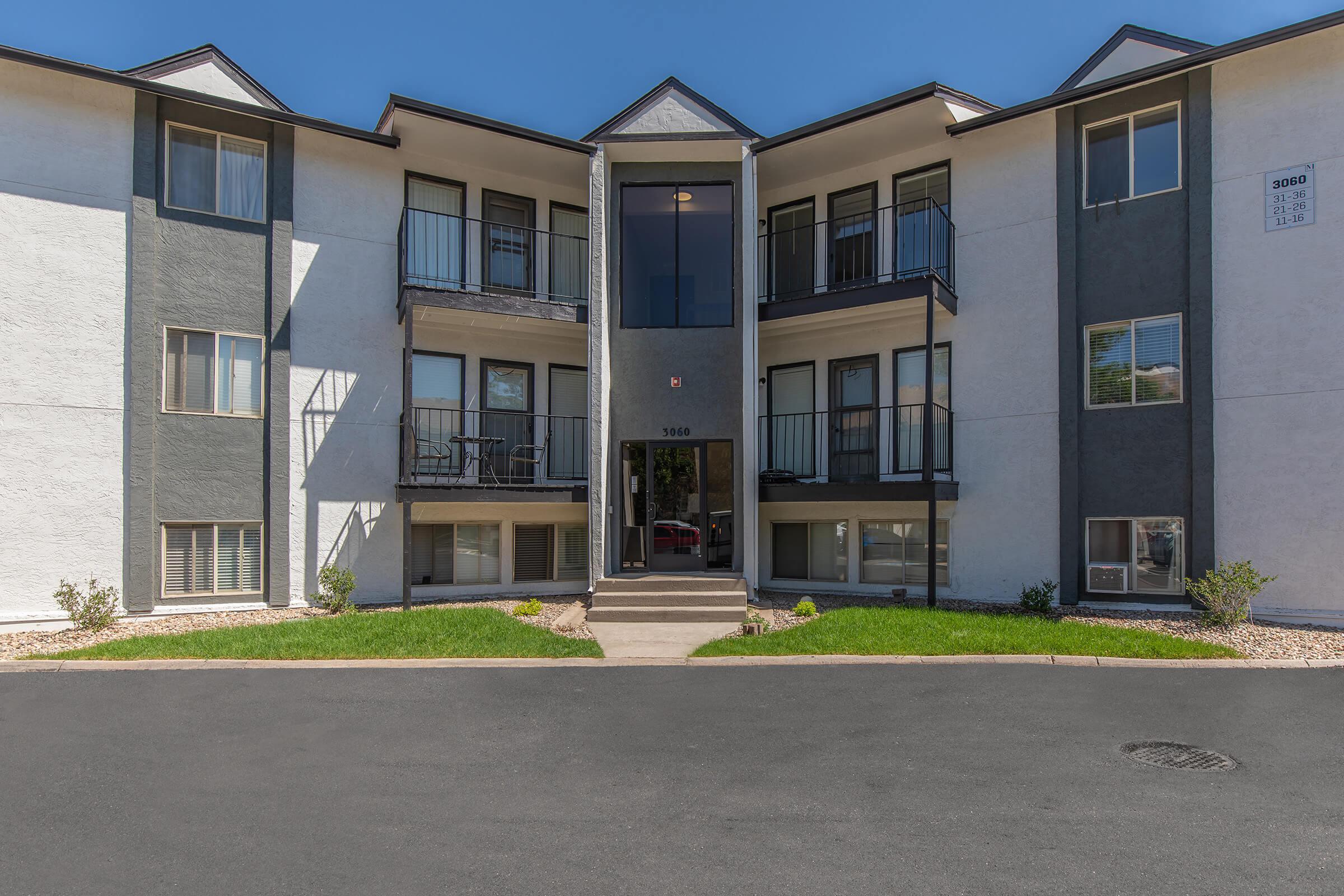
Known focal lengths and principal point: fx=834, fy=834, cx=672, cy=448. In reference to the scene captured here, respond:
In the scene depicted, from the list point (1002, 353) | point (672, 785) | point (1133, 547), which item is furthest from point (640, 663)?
point (1002, 353)

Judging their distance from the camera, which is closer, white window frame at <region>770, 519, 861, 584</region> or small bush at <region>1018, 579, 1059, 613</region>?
small bush at <region>1018, 579, 1059, 613</region>

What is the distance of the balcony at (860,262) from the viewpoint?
46.2ft

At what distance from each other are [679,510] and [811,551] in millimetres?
2990

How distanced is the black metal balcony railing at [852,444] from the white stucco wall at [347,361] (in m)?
6.64

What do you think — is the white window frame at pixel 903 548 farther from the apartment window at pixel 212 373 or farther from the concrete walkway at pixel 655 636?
the apartment window at pixel 212 373

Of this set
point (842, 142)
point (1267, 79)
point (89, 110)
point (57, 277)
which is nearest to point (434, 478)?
point (57, 277)

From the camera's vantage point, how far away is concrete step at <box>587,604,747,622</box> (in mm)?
12664

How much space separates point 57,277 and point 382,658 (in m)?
7.92

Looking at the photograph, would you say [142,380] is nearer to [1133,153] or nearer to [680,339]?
[680,339]

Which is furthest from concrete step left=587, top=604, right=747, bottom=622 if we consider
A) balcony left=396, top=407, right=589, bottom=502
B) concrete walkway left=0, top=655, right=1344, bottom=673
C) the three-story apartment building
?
concrete walkway left=0, top=655, right=1344, bottom=673

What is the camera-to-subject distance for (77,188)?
1247 cm

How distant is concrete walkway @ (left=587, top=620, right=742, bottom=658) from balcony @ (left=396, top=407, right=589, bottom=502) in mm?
2949

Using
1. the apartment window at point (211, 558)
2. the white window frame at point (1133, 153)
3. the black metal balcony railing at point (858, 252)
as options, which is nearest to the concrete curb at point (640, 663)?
the apartment window at point (211, 558)

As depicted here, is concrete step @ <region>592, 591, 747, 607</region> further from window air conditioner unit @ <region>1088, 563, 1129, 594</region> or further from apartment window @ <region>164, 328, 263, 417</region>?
apartment window @ <region>164, 328, 263, 417</region>
